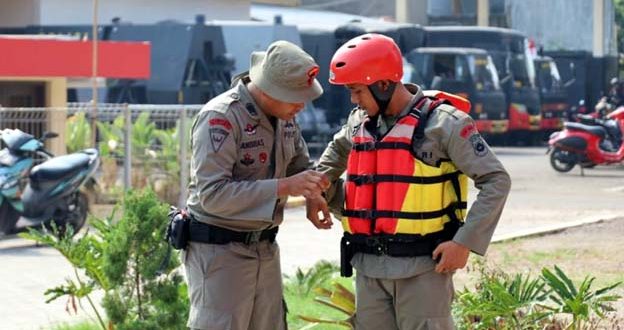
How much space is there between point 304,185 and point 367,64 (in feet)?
1.67

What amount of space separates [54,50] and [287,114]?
45.2 ft

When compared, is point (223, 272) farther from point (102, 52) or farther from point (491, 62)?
point (491, 62)

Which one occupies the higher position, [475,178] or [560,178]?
[475,178]

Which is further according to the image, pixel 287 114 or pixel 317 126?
pixel 317 126

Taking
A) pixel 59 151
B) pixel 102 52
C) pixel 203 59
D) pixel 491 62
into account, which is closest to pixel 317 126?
pixel 203 59

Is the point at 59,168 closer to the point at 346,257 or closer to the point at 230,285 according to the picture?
the point at 230,285

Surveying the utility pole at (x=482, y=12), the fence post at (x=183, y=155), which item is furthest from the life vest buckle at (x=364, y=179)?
the utility pole at (x=482, y=12)

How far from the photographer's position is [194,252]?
570 centimetres

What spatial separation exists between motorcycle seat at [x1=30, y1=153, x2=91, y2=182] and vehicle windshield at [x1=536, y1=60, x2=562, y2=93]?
24.7 metres

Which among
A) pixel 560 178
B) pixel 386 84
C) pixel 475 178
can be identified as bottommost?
pixel 560 178

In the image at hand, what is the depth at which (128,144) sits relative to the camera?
591 inches

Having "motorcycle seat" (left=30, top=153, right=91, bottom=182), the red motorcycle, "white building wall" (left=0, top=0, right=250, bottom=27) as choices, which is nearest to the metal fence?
"motorcycle seat" (left=30, top=153, right=91, bottom=182)

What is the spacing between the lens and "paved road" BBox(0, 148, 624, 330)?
9.59m

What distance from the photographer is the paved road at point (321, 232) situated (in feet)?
31.4
